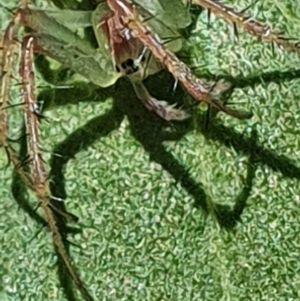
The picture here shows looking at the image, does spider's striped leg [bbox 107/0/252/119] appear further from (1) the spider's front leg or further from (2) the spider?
(1) the spider's front leg

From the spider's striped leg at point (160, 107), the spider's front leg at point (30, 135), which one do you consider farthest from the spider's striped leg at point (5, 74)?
the spider's striped leg at point (160, 107)

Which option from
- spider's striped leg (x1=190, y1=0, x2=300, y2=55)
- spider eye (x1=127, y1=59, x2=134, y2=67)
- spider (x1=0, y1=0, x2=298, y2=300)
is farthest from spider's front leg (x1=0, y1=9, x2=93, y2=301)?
spider's striped leg (x1=190, y1=0, x2=300, y2=55)

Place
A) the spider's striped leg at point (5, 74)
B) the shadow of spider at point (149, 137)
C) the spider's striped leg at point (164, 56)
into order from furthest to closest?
the shadow of spider at point (149, 137) → the spider's striped leg at point (5, 74) → the spider's striped leg at point (164, 56)

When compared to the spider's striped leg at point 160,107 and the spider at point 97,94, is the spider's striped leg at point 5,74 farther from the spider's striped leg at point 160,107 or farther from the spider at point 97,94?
the spider's striped leg at point 160,107

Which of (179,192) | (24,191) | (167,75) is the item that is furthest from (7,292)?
(167,75)

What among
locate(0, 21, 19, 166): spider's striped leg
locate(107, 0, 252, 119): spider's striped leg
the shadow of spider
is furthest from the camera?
the shadow of spider

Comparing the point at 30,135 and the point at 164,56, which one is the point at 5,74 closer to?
the point at 30,135

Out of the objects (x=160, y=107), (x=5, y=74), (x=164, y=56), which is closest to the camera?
(x=164, y=56)

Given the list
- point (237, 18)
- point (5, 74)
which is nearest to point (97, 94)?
point (5, 74)
